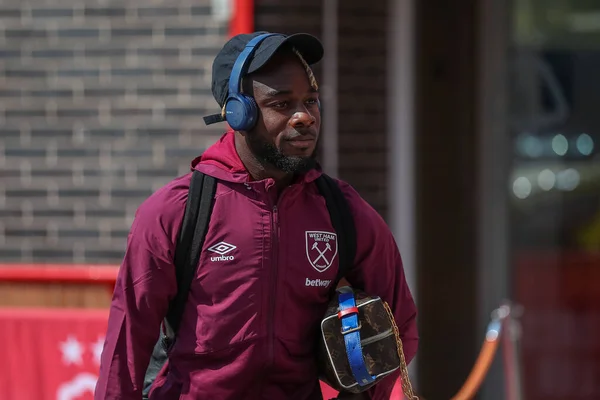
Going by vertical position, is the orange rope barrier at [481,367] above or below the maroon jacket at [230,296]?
below

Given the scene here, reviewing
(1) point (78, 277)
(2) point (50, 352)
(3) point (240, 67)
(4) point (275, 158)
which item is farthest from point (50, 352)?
(3) point (240, 67)

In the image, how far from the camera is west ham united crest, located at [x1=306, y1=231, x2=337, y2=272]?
271cm

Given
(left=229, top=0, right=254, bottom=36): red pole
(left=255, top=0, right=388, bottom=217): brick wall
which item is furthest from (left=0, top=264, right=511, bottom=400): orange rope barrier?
(left=229, top=0, right=254, bottom=36): red pole

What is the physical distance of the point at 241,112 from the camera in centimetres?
263

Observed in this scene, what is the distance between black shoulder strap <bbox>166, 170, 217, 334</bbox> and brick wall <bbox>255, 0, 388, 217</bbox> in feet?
8.80

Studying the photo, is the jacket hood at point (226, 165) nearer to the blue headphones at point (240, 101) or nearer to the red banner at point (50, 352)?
the blue headphones at point (240, 101)

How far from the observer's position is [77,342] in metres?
4.62

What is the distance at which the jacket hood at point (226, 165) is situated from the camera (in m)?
2.71

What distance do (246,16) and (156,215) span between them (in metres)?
2.67

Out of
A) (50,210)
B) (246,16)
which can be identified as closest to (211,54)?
(246,16)

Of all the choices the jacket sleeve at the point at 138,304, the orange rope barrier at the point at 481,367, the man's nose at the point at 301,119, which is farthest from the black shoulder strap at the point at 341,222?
the orange rope barrier at the point at 481,367

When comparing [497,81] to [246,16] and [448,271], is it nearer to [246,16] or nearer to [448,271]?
[448,271]

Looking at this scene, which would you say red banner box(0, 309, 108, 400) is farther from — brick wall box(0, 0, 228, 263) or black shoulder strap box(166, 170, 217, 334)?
black shoulder strap box(166, 170, 217, 334)

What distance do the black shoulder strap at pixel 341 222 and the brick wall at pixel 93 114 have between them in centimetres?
248
